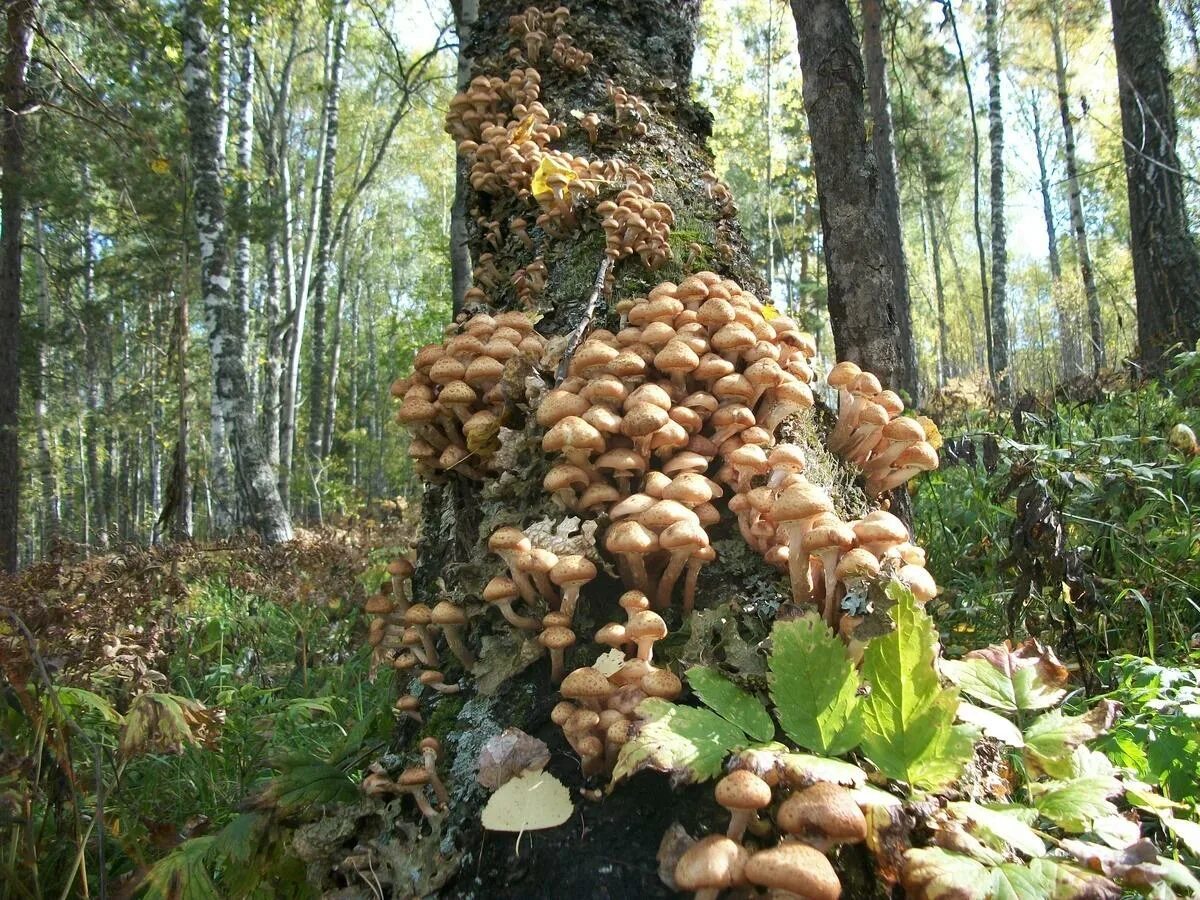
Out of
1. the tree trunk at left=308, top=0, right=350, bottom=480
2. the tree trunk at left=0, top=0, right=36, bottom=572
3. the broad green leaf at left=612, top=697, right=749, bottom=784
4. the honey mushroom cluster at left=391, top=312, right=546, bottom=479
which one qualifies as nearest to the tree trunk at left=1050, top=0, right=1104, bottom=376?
the honey mushroom cluster at left=391, top=312, right=546, bottom=479

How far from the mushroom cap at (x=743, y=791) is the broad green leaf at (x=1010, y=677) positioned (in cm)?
81

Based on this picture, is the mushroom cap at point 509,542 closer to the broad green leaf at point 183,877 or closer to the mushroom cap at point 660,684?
the mushroom cap at point 660,684

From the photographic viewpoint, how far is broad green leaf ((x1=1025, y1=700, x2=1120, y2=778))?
163 cm

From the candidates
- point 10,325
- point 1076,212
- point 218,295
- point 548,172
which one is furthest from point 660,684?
point 1076,212

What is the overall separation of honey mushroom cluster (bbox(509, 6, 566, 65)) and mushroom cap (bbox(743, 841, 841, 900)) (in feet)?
11.0

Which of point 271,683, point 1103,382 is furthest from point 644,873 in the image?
point 1103,382

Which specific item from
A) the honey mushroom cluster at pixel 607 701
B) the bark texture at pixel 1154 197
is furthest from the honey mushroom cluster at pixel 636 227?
the bark texture at pixel 1154 197

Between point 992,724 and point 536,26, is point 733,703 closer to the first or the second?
point 992,724

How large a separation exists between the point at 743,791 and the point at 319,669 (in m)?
3.87

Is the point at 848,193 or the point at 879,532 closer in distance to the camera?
the point at 879,532

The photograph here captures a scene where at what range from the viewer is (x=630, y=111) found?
3.05 metres

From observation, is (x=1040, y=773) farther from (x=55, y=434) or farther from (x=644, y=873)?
(x=55, y=434)

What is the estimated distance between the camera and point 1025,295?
47781mm

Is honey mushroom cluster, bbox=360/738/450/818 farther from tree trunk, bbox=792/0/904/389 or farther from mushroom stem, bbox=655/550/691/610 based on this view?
tree trunk, bbox=792/0/904/389
